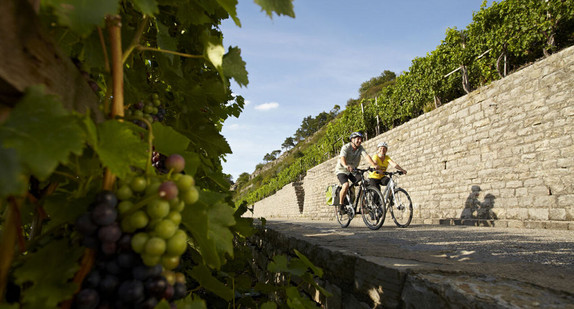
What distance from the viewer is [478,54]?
1155 cm

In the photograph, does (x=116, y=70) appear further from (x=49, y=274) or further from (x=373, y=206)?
(x=373, y=206)

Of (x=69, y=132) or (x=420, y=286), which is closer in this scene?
(x=69, y=132)

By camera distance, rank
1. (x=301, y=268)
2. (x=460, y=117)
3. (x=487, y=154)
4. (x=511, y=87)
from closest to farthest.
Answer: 1. (x=301, y=268)
2. (x=511, y=87)
3. (x=487, y=154)
4. (x=460, y=117)

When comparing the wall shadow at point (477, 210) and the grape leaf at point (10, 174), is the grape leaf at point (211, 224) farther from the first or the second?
the wall shadow at point (477, 210)

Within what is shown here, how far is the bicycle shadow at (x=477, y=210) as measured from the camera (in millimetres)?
7582

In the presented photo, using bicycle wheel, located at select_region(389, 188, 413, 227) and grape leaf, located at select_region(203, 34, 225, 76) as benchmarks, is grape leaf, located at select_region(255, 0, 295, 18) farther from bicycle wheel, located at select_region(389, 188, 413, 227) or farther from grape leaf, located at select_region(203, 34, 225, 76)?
bicycle wheel, located at select_region(389, 188, 413, 227)

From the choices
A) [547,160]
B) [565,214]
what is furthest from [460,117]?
[565,214]

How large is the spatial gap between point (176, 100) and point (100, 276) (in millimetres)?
835

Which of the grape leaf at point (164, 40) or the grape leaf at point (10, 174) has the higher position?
the grape leaf at point (164, 40)

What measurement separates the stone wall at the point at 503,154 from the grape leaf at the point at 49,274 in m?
7.63

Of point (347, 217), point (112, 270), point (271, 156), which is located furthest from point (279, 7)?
point (271, 156)

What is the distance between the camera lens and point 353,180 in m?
6.90

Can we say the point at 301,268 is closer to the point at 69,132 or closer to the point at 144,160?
the point at 144,160

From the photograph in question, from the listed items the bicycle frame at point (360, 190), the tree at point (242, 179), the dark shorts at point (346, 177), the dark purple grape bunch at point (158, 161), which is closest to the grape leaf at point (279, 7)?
the dark purple grape bunch at point (158, 161)
